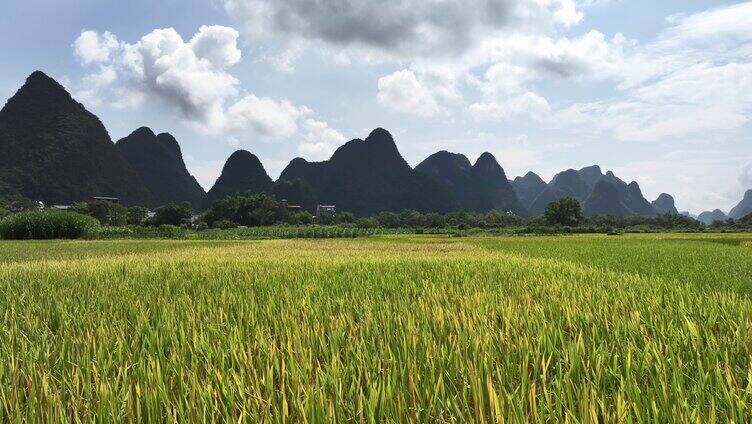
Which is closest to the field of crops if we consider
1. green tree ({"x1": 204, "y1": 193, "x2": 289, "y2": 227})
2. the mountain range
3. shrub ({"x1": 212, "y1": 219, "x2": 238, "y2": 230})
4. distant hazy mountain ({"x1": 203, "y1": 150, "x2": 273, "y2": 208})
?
shrub ({"x1": 212, "y1": 219, "x2": 238, "y2": 230})

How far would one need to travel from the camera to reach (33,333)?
2.97m

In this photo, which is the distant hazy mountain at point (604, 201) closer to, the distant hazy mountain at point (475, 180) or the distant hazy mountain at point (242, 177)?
the distant hazy mountain at point (475, 180)

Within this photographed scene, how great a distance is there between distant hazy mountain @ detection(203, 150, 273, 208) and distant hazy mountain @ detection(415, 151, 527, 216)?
70372 mm

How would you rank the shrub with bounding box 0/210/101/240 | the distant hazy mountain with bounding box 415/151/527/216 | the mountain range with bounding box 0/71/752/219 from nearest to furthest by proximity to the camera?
the shrub with bounding box 0/210/101/240, the mountain range with bounding box 0/71/752/219, the distant hazy mountain with bounding box 415/151/527/216

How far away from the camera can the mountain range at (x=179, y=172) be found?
89.1m

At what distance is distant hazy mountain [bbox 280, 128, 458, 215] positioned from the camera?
14200 cm

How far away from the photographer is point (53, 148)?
89.8 metres

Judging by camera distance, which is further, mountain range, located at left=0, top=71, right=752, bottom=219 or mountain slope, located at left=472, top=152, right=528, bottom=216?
mountain slope, located at left=472, top=152, right=528, bottom=216

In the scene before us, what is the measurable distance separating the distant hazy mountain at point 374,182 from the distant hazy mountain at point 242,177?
1795 centimetres

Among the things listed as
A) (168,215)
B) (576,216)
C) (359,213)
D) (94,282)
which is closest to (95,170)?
(168,215)

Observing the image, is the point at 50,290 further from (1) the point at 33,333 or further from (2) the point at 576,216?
(2) the point at 576,216

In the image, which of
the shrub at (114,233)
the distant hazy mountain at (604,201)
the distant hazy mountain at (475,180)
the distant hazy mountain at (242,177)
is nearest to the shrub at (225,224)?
the shrub at (114,233)

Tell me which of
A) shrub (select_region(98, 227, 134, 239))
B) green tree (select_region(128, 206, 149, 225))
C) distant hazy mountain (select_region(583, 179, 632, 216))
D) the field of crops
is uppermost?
distant hazy mountain (select_region(583, 179, 632, 216))

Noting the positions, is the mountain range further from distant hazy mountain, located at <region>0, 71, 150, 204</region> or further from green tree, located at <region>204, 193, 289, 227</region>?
green tree, located at <region>204, 193, 289, 227</region>
